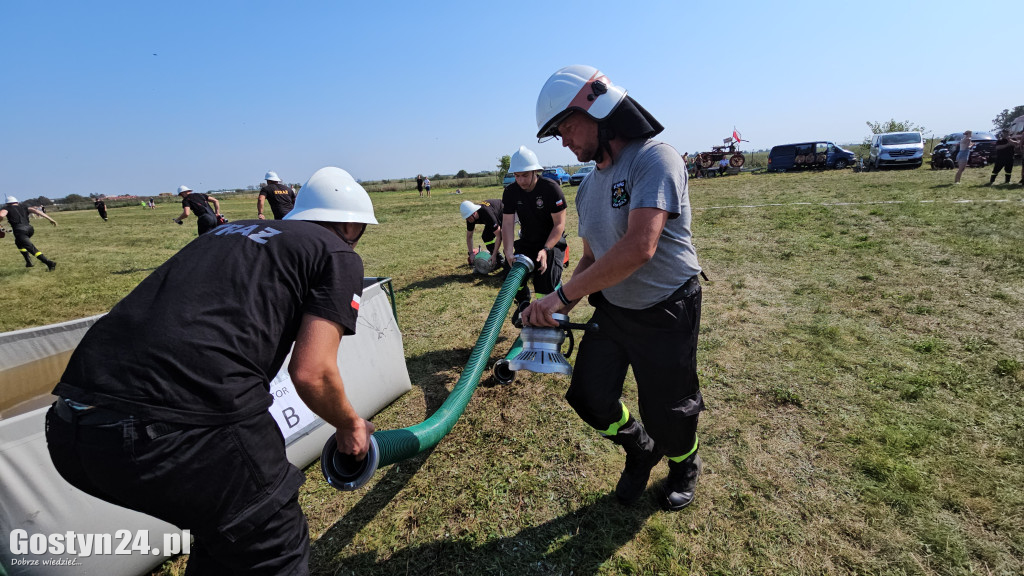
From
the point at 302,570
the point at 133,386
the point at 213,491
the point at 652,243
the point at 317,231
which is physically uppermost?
the point at 317,231

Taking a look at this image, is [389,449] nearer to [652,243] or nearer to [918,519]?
[652,243]

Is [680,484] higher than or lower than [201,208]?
lower

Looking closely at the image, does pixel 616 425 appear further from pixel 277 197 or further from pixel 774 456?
pixel 277 197

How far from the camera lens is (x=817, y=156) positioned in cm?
2648

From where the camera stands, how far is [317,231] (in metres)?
1.61

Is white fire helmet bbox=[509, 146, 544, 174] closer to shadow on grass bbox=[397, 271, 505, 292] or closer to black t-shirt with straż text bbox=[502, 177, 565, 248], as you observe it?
black t-shirt with straż text bbox=[502, 177, 565, 248]

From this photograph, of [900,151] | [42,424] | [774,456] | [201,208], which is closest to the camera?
[42,424]

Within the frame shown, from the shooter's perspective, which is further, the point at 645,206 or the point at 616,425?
the point at 616,425

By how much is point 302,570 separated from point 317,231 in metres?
1.27

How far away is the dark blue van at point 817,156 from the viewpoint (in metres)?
26.1

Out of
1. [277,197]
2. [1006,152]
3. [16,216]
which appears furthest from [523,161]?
[1006,152]

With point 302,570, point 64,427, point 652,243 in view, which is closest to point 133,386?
point 64,427

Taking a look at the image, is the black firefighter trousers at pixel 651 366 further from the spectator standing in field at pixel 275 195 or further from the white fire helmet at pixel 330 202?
the spectator standing in field at pixel 275 195

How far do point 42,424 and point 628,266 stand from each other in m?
2.79
